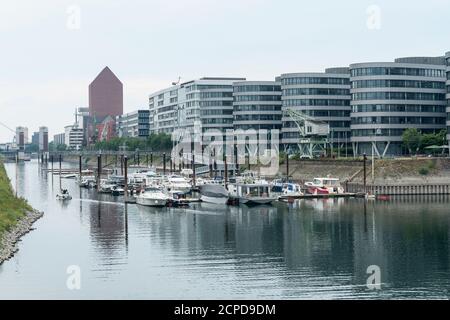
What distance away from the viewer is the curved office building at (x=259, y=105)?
7047 inches

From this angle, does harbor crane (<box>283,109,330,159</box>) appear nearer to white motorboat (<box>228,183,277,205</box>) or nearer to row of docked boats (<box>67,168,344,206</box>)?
row of docked boats (<box>67,168,344,206</box>)

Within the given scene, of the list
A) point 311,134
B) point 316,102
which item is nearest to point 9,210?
point 311,134

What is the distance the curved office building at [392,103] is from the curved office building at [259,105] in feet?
121

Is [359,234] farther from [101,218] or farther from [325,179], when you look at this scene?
[325,179]

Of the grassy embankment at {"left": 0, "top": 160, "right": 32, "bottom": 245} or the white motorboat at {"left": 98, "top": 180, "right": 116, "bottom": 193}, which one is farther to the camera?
the white motorboat at {"left": 98, "top": 180, "right": 116, "bottom": 193}

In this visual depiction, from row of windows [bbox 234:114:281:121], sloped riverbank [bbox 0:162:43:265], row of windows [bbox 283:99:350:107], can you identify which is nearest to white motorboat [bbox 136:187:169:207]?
sloped riverbank [bbox 0:162:43:265]

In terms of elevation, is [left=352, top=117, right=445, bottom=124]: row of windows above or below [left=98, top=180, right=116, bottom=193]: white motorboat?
above

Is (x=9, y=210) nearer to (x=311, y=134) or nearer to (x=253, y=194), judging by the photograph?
(x=253, y=194)

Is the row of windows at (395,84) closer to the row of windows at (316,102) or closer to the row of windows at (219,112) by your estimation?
the row of windows at (316,102)

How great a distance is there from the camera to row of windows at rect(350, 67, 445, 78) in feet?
456

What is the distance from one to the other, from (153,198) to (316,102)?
243ft

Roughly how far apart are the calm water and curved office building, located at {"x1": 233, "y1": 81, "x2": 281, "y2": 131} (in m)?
87.9

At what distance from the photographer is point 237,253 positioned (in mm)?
57375

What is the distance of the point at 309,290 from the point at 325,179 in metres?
68.8
